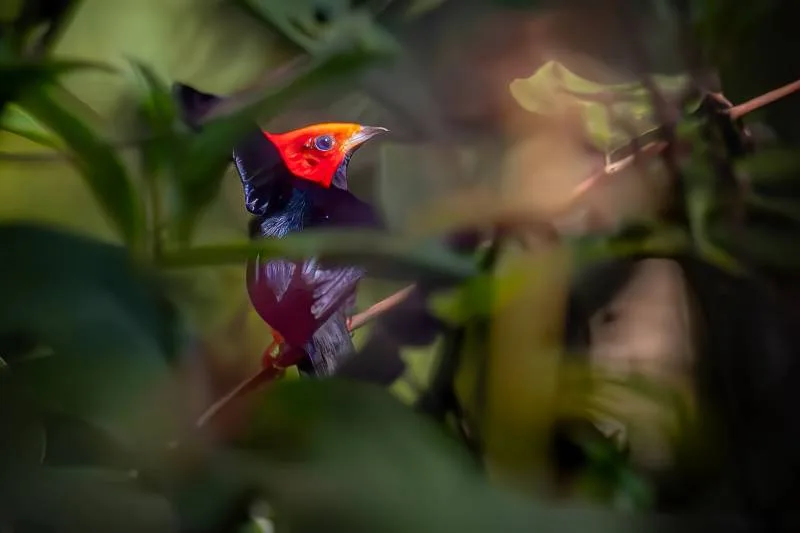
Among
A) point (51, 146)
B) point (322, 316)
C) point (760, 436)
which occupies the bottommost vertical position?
point (760, 436)

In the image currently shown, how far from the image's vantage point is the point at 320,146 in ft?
1.40

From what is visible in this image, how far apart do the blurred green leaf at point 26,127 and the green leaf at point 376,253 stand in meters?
0.12

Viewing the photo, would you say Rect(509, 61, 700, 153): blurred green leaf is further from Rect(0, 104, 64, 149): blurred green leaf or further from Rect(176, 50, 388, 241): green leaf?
Rect(0, 104, 64, 149): blurred green leaf

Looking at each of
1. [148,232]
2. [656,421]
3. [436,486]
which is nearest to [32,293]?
[148,232]

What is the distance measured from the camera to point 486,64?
1.39 ft

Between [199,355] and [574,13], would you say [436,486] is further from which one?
[574,13]

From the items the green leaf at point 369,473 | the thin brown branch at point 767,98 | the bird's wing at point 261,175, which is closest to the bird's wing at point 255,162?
the bird's wing at point 261,175

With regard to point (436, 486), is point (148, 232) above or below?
above

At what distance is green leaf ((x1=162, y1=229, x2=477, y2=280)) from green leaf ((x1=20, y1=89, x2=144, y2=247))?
6 cm

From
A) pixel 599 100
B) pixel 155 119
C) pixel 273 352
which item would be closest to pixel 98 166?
pixel 155 119

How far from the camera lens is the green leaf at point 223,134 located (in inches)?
16.6

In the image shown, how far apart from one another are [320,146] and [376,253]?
0.23ft

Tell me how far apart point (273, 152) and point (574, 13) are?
0.61ft

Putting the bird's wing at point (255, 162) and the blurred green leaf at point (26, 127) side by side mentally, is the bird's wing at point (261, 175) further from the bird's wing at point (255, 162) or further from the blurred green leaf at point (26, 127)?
the blurred green leaf at point (26, 127)
